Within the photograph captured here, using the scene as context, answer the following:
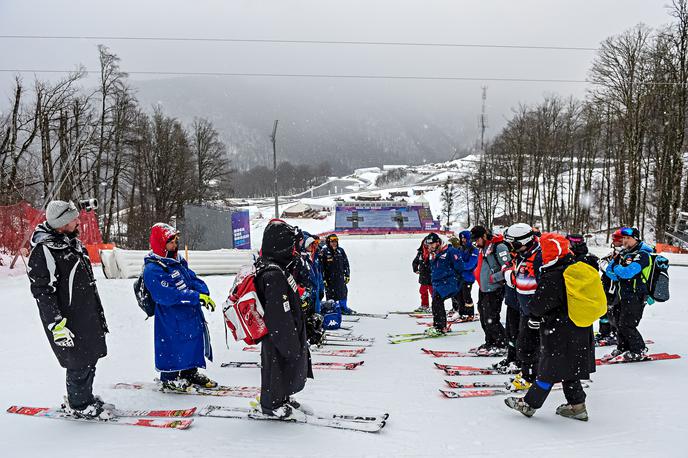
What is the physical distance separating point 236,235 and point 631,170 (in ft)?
74.4

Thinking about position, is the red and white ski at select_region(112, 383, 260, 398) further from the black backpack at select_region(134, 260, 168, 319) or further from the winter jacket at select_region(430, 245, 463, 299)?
the winter jacket at select_region(430, 245, 463, 299)

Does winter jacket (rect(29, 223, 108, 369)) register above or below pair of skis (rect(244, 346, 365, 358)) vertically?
above

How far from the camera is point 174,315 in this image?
16.4 ft

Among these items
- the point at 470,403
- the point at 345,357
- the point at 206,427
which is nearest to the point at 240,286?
the point at 206,427

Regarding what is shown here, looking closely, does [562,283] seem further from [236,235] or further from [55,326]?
[236,235]

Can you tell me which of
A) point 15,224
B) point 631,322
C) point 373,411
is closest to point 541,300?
point 373,411

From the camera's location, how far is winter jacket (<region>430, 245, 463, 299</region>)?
8.42 meters

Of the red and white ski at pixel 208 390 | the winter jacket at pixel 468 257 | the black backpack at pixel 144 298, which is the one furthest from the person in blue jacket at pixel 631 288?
the black backpack at pixel 144 298

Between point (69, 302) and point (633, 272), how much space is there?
6720 mm

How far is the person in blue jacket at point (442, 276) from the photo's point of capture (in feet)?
27.7

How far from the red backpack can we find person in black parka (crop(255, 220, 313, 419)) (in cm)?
5

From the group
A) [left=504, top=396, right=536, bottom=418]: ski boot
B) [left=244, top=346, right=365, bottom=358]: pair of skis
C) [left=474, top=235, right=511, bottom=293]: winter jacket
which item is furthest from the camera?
[left=244, top=346, right=365, bottom=358]: pair of skis

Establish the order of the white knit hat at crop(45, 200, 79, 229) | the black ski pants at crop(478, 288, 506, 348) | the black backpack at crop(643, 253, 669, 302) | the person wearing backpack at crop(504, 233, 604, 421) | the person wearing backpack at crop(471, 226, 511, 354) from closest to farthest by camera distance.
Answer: the white knit hat at crop(45, 200, 79, 229)
the person wearing backpack at crop(504, 233, 604, 421)
the black backpack at crop(643, 253, 669, 302)
the person wearing backpack at crop(471, 226, 511, 354)
the black ski pants at crop(478, 288, 506, 348)

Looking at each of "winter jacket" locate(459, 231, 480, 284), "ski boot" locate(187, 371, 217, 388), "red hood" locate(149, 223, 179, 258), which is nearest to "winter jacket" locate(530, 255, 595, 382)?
"ski boot" locate(187, 371, 217, 388)
